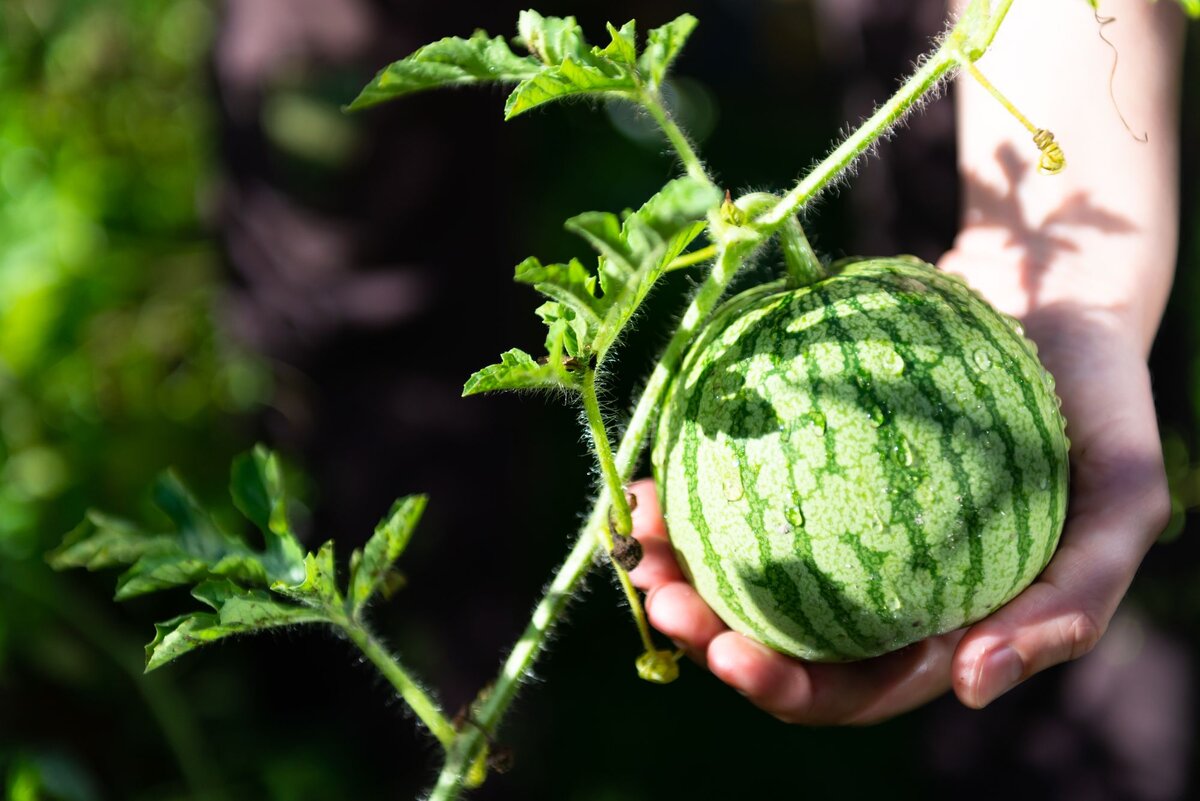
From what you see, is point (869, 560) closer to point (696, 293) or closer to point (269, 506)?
point (696, 293)

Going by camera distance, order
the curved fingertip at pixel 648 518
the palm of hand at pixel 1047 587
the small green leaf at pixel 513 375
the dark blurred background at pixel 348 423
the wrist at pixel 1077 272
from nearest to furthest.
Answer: the small green leaf at pixel 513 375, the palm of hand at pixel 1047 587, the curved fingertip at pixel 648 518, the wrist at pixel 1077 272, the dark blurred background at pixel 348 423

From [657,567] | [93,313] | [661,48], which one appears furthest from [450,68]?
[93,313]

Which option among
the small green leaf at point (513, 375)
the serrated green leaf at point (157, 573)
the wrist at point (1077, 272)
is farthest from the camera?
the wrist at point (1077, 272)

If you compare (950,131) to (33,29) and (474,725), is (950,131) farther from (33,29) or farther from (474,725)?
(33,29)

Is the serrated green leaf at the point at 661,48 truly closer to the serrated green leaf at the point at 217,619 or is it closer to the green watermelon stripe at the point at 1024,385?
the green watermelon stripe at the point at 1024,385

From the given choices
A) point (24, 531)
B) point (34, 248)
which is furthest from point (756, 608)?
point (34, 248)

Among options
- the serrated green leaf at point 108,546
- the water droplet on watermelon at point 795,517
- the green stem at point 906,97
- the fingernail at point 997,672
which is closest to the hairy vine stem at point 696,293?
the green stem at point 906,97
